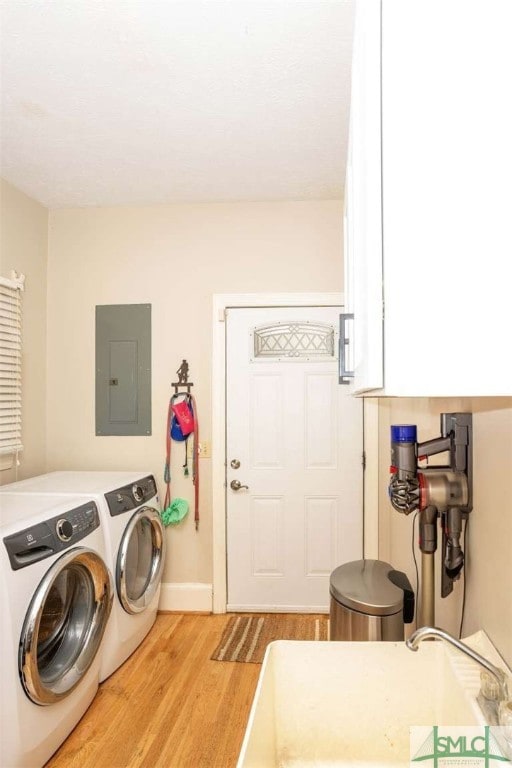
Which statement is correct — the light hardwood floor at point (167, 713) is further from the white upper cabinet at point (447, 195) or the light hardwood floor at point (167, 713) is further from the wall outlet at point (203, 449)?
the white upper cabinet at point (447, 195)

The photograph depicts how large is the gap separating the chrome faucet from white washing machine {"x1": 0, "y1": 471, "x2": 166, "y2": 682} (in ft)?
5.53

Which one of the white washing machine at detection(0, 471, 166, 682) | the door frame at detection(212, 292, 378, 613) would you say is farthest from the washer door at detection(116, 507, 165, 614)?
the door frame at detection(212, 292, 378, 613)

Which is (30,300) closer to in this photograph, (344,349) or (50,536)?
(50,536)

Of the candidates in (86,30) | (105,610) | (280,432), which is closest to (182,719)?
(105,610)

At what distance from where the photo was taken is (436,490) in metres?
1.25

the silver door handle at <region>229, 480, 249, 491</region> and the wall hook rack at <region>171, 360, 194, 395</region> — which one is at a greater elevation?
the wall hook rack at <region>171, 360, 194, 395</region>

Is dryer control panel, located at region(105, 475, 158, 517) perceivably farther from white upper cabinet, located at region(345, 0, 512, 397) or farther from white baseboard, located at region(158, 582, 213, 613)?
white upper cabinet, located at region(345, 0, 512, 397)

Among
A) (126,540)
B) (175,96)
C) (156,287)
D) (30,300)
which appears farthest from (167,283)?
(126,540)

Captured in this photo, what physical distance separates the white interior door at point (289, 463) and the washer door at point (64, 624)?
3.61 ft

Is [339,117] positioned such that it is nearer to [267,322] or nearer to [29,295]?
[267,322]

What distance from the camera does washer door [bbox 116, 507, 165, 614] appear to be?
226cm

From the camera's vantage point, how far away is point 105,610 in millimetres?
2033

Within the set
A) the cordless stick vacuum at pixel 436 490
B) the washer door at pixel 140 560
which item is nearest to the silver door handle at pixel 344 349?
the cordless stick vacuum at pixel 436 490
